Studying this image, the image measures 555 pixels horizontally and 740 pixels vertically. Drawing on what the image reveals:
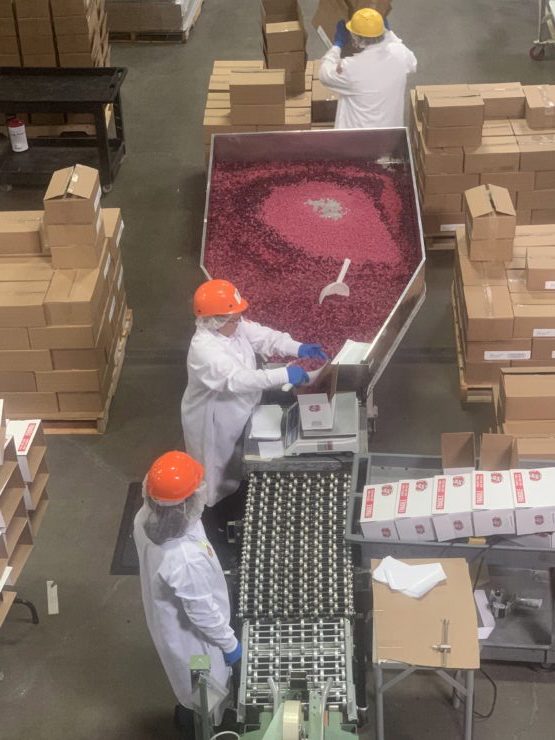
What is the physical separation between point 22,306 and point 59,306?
0.21m

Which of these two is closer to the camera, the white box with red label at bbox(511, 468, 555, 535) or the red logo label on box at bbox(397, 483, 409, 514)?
the white box with red label at bbox(511, 468, 555, 535)

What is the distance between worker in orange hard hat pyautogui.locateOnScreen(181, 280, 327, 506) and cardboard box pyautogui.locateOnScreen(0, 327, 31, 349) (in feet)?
3.95

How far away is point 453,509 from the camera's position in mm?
4535

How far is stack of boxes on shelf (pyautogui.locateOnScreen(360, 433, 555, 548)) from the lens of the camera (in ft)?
14.7

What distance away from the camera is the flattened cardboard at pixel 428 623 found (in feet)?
13.7

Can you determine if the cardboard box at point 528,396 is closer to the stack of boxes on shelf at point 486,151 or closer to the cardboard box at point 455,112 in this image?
the stack of boxes on shelf at point 486,151

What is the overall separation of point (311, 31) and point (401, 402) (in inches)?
251

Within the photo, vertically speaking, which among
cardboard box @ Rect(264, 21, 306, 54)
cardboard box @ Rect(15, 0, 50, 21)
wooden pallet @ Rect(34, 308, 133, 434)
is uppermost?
cardboard box @ Rect(15, 0, 50, 21)

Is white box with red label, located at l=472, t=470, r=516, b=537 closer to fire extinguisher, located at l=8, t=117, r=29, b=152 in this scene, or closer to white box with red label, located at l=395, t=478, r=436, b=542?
white box with red label, located at l=395, t=478, r=436, b=542

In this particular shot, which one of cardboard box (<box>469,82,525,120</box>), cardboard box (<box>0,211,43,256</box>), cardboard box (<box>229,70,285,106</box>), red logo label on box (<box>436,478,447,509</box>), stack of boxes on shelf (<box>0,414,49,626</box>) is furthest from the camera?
cardboard box (<box>469,82,525,120</box>)

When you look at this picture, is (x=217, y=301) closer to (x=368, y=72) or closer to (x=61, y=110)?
(x=368, y=72)

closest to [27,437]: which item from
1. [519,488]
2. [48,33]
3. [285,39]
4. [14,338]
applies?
[14,338]

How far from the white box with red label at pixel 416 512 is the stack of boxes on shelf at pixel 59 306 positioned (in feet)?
7.53

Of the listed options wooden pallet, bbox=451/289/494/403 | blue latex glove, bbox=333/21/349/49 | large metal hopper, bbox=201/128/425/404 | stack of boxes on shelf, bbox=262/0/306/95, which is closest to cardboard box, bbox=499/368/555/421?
wooden pallet, bbox=451/289/494/403
